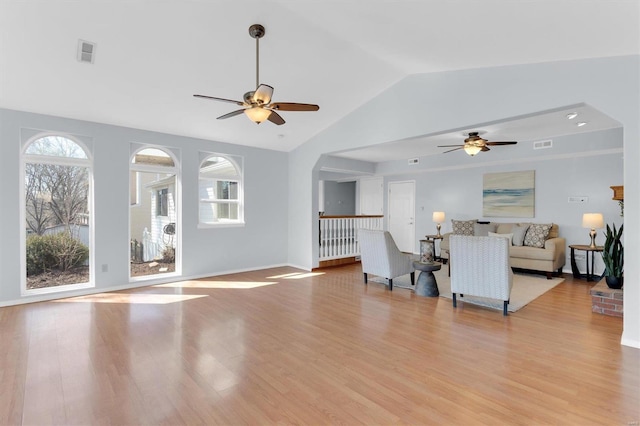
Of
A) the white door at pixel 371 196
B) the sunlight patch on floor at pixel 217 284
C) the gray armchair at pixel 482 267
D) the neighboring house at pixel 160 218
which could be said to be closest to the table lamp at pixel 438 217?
the white door at pixel 371 196

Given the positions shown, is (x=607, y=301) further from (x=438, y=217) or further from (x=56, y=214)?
(x=56, y=214)

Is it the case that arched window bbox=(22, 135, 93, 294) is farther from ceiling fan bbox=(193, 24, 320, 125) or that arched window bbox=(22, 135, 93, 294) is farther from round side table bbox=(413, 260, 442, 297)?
round side table bbox=(413, 260, 442, 297)

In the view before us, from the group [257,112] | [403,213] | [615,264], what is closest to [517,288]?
[615,264]

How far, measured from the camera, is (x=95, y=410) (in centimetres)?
208

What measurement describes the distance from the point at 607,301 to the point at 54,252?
7484 mm

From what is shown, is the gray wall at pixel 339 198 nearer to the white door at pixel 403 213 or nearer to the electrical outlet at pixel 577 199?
the white door at pixel 403 213

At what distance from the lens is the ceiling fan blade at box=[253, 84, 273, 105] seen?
301 centimetres

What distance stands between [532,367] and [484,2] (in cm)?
293

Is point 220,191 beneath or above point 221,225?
above

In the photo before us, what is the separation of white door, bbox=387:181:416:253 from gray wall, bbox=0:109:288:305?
11.7 ft

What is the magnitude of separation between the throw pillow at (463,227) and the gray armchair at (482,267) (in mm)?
3291

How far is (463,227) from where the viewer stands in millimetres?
7250

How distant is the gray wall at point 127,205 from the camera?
4.29 m

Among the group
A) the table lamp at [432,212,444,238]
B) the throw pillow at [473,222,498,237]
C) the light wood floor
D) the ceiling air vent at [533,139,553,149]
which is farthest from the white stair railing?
the ceiling air vent at [533,139,553,149]
